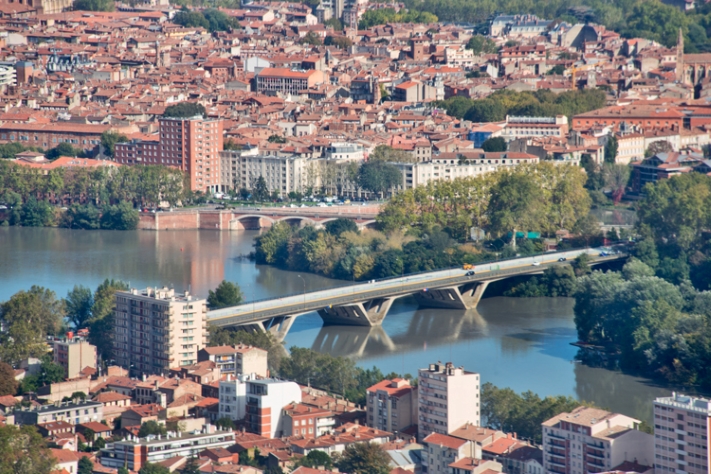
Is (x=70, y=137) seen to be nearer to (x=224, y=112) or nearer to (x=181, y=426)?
(x=224, y=112)

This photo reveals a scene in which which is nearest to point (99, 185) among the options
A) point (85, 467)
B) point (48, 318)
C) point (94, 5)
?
point (48, 318)

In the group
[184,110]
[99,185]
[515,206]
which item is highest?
[184,110]

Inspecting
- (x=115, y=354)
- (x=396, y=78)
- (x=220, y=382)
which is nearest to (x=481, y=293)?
(x=115, y=354)

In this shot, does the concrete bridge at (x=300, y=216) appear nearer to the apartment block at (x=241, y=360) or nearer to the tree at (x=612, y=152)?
the tree at (x=612, y=152)

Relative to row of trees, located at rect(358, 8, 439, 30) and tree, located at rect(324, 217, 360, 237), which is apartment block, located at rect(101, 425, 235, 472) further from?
row of trees, located at rect(358, 8, 439, 30)

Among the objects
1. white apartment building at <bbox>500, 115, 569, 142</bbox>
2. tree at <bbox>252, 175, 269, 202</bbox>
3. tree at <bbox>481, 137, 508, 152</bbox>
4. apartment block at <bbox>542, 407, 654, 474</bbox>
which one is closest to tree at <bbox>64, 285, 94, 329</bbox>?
apartment block at <bbox>542, 407, 654, 474</bbox>

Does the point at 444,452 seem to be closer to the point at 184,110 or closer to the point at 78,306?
the point at 78,306
